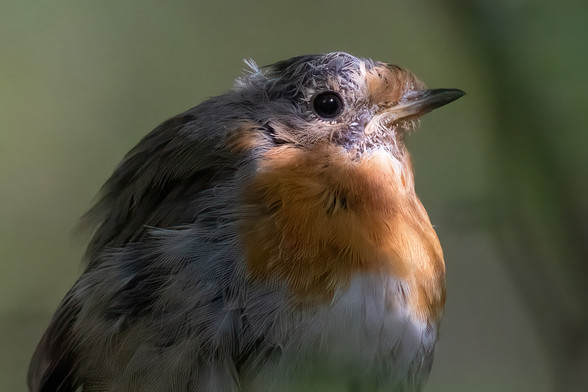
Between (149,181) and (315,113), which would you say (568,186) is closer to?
(315,113)

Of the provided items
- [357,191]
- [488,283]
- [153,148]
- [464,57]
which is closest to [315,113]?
[357,191]

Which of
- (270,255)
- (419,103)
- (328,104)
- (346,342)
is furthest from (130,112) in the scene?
(346,342)

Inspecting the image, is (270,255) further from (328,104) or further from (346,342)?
(328,104)

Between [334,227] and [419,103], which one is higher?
[419,103]

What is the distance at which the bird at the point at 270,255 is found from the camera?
178 centimetres

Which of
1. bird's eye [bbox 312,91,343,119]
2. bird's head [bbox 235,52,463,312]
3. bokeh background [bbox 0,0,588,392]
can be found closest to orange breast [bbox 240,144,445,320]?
bird's head [bbox 235,52,463,312]

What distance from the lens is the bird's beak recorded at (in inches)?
87.8

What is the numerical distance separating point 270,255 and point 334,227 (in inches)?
7.6

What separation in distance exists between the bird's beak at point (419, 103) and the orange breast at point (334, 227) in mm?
182

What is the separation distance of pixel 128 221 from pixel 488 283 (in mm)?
2249

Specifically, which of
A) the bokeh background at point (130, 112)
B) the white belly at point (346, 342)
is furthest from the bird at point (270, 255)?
the bokeh background at point (130, 112)

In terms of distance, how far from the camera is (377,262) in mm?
1862

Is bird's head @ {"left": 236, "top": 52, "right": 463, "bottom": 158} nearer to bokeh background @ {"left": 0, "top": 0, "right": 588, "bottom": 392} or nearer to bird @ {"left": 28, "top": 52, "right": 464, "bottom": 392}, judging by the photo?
bird @ {"left": 28, "top": 52, "right": 464, "bottom": 392}

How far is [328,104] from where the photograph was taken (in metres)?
2.21
